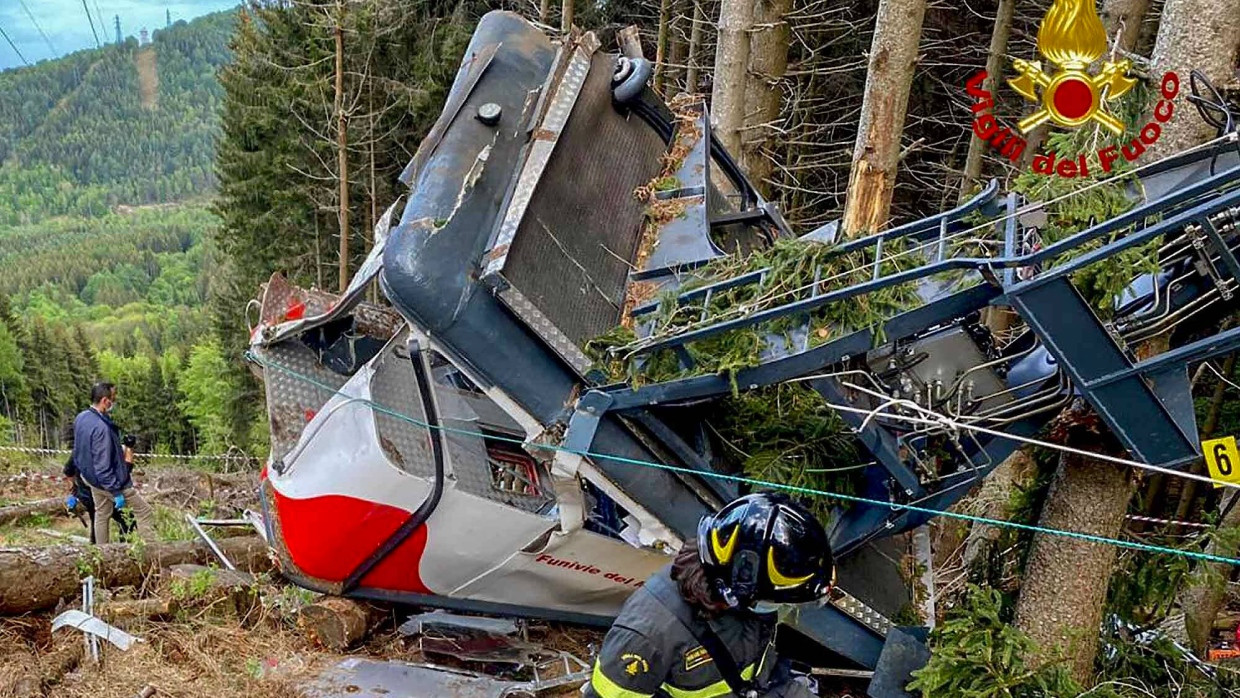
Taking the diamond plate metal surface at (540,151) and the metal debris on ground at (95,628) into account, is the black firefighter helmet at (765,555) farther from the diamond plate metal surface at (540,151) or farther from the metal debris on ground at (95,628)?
the metal debris on ground at (95,628)

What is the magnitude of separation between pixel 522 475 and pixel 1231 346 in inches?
117

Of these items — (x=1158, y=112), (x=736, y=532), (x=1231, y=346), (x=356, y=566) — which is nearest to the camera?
(x=736, y=532)

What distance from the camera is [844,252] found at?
136 inches

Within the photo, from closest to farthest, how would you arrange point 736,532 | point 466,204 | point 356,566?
point 736,532, point 466,204, point 356,566

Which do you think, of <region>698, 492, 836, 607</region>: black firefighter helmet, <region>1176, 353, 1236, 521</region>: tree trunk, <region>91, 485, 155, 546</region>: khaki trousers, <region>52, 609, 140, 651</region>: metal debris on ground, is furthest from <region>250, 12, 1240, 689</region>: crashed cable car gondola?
<region>91, 485, 155, 546</region>: khaki trousers

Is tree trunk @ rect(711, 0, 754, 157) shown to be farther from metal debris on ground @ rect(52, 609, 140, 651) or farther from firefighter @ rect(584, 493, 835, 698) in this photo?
firefighter @ rect(584, 493, 835, 698)

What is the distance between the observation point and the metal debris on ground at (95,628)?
4477mm

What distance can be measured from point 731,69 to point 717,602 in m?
6.43

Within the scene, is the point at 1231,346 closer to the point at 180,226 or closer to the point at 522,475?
the point at 522,475

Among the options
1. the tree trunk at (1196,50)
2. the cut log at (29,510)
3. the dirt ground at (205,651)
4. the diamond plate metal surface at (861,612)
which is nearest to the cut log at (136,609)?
the dirt ground at (205,651)

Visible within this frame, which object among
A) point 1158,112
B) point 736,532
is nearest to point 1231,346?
point 1158,112

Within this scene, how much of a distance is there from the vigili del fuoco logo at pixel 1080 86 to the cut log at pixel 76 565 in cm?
478

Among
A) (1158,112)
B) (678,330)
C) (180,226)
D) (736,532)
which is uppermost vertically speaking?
(1158,112)

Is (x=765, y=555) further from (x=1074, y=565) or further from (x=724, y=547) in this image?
(x=1074, y=565)
